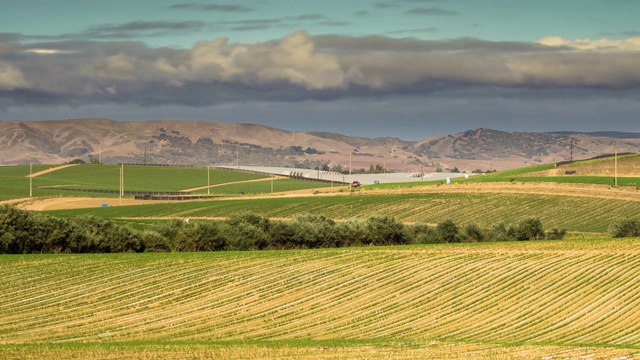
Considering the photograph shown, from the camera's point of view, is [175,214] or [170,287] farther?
[175,214]

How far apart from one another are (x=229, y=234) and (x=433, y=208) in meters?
36.9

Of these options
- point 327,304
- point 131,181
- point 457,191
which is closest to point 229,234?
point 327,304

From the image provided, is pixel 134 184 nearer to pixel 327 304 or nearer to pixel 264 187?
pixel 264 187

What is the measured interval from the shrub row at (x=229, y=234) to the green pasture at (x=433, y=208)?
10.5 metres

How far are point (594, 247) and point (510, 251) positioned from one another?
5.44 metres

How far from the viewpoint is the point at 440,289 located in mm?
49656

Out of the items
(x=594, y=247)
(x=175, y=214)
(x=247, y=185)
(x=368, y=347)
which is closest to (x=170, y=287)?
(x=368, y=347)

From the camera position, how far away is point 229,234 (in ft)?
252

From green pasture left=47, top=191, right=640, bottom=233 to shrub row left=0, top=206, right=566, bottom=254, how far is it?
34.4 ft

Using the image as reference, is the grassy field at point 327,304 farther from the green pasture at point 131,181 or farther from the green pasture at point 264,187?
the green pasture at point 131,181

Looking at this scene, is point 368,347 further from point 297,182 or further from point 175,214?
point 297,182

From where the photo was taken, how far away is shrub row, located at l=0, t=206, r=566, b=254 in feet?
226

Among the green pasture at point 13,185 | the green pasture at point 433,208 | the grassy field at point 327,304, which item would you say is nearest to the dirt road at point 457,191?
the green pasture at point 433,208

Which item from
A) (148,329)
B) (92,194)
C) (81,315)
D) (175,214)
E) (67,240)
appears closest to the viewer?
(148,329)
